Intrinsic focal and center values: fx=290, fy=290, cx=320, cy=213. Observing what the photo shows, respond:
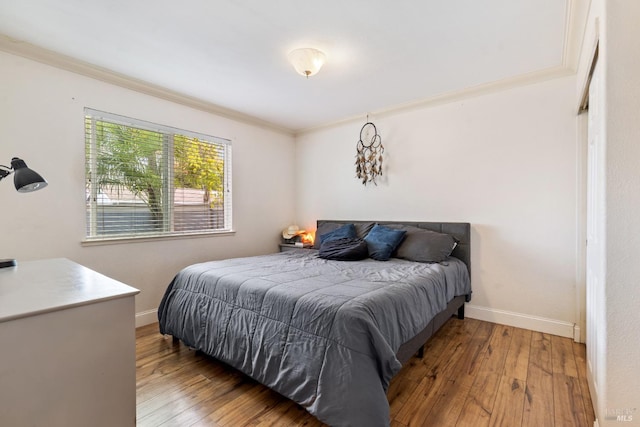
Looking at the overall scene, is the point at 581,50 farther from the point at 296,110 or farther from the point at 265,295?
the point at 265,295

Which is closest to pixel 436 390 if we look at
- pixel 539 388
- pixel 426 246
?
pixel 539 388

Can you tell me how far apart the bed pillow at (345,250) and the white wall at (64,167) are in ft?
4.64

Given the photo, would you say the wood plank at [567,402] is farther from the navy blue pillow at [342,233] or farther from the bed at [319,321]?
the navy blue pillow at [342,233]

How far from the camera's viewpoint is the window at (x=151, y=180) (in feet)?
8.76

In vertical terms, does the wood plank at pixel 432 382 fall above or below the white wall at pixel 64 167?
below

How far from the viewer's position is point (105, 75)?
2.62 metres

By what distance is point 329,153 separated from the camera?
4.24 meters

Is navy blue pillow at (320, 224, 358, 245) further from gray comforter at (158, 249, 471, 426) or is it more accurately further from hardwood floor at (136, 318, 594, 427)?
hardwood floor at (136, 318, 594, 427)

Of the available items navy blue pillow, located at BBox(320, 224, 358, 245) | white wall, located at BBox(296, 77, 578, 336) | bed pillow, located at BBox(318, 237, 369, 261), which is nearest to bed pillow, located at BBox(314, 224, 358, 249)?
navy blue pillow, located at BBox(320, 224, 358, 245)

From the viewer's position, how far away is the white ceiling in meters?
1.84

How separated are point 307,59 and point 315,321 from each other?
1.92 meters

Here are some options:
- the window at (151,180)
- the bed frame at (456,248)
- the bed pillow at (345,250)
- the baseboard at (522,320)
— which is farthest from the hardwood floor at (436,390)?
the window at (151,180)

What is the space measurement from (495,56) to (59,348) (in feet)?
10.6

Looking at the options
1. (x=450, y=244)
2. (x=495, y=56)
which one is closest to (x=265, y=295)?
(x=450, y=244)
